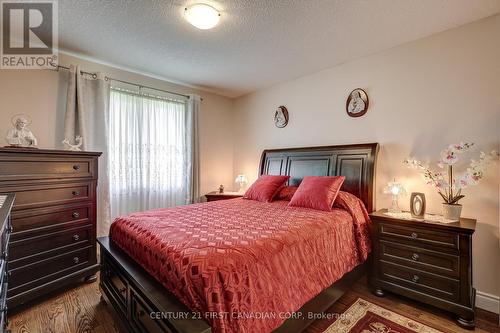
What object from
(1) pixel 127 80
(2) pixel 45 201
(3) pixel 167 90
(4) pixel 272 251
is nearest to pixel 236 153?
(3) pixel 167 90

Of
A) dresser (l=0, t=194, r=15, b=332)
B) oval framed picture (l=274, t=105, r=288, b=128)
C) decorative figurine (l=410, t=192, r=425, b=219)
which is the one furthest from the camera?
oval framed picture (l=274, t=105, r=288, b=128)

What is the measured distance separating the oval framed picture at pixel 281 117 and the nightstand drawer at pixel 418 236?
201 centimetres

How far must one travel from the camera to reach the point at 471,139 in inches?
82.5

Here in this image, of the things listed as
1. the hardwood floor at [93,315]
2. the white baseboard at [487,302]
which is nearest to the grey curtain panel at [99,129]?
the hardwood floor at [93,315]

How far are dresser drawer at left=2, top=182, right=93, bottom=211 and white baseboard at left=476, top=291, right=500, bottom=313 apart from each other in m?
3.72

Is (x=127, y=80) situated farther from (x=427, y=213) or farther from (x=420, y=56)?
(x=427, y=213)

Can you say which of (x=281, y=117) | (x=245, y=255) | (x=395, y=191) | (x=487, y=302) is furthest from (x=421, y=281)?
(x=281, y=117)

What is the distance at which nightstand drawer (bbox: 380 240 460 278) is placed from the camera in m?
1.85

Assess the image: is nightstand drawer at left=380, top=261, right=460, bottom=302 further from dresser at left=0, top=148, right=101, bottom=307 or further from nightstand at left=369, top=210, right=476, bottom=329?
dresser at left=0, top=148, right=101, bottom=307

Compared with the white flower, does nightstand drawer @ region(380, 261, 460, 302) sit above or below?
below

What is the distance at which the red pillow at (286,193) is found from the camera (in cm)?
290

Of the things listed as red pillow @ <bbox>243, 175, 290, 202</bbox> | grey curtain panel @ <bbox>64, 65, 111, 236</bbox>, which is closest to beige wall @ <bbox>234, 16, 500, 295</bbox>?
red pillow @ <bbox>243, 175, 290, 202</bbox>

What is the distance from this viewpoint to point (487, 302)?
2.01 metres

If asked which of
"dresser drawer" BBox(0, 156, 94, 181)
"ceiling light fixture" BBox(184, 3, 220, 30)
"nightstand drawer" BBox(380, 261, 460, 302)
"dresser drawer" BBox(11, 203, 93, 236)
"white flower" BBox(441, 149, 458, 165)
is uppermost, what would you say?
"ceiling light fixture" BBox(184, 3, 220, 30)
